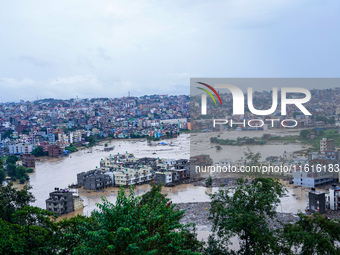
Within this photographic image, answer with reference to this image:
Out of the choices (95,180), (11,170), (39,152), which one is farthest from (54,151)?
(95,180)

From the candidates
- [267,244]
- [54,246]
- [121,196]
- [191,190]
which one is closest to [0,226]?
[54,246]

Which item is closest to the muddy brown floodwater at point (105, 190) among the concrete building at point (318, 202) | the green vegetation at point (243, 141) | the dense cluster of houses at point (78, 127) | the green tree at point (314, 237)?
the green vegetation at point (243, 141)

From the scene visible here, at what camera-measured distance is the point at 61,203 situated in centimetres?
589

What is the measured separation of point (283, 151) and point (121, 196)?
696cm

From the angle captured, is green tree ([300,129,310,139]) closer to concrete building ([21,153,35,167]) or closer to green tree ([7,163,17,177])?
green tree ([7,163,17,177])

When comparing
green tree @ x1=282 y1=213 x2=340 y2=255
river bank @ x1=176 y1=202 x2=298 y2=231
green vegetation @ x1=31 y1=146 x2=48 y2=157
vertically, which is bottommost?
river bank @ x1=176 y1=202 x2=298 y2=231

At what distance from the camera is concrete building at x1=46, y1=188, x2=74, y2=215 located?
5.88 meters

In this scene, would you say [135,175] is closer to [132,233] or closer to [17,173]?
[17,173]

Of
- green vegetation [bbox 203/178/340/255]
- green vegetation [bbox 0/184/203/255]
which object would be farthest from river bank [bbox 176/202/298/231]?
green vegetation [bbox 0/184/203/255]

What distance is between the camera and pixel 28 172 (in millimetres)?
9516

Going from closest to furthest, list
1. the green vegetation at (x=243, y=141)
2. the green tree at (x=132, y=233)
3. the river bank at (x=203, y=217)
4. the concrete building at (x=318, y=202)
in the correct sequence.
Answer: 1. the green tree at (x=132, y=233)
2. the river bank at (x=203, y=217)
3. the concrete building at (x=318, y=202)
4. the green vegetation at (x=243, y=141)

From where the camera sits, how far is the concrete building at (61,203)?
231 inches

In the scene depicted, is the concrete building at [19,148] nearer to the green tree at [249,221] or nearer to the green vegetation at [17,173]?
the green vegetation at [17,173]

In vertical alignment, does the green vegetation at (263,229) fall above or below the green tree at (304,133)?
below
